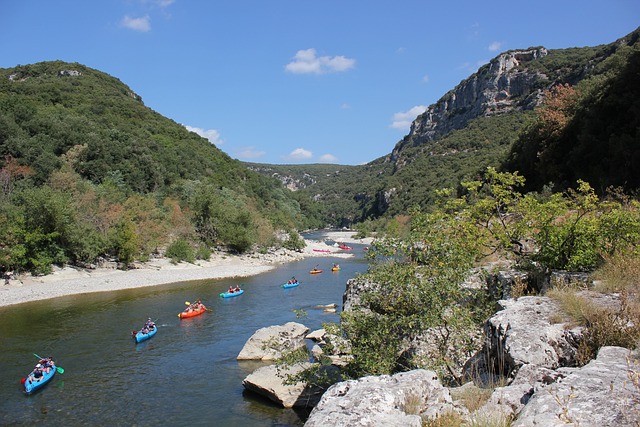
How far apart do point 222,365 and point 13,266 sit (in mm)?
25670

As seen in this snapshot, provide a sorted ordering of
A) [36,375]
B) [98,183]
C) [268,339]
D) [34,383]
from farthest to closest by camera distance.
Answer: [98,183], [268,339], [36,375], [34,383]

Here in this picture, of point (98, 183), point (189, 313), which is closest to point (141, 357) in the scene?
point (189, 313)

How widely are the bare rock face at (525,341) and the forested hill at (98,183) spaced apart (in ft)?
117

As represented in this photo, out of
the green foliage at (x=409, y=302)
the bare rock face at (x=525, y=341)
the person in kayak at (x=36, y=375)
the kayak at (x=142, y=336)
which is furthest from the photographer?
the kayak at (x=142, y=336)

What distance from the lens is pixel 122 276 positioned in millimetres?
37281

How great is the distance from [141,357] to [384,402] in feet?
52.6

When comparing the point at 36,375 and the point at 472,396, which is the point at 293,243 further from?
the point at 472,396

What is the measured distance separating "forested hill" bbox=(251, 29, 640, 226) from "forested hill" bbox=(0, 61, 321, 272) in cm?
3059

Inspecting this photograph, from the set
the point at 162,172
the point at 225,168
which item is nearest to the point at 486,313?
Answer: the point at 162,172

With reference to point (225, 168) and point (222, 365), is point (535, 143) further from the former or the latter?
point (225, 168)

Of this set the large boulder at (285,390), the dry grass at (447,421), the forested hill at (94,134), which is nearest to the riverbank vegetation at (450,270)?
the dry grass at (447,421)

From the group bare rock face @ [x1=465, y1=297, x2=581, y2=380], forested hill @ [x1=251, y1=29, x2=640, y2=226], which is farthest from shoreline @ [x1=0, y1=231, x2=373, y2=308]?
bare rock face @ [x1=465, y1=297, x2=581, y2=380]

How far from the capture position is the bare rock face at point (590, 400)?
11.6 ft

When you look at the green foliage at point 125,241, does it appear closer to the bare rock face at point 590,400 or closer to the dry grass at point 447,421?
the dry grass at point 447,421
